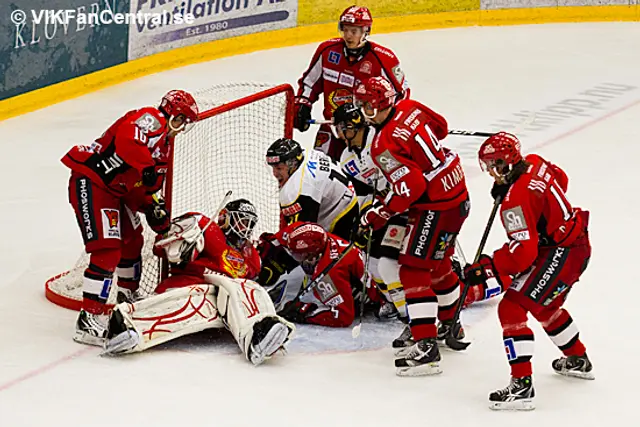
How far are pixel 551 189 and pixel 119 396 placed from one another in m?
2.03

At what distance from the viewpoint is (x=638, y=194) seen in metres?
8.72

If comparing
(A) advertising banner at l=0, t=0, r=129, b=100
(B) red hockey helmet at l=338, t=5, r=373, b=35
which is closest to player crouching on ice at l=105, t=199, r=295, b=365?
(B) red hockey helmet at l=338, t=5, r=373, b=35

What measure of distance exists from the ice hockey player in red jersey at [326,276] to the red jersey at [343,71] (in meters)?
1.47

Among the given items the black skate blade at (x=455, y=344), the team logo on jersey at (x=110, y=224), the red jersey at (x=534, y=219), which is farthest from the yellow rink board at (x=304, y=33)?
the red jersey at (x=534, y=219)

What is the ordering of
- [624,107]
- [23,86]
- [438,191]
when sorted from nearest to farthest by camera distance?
[438,191]
[23,86]
[624,107]

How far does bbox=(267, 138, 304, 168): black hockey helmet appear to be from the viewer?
6.23m

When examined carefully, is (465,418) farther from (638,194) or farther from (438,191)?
(638,194)

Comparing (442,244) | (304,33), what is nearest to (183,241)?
(442,244)

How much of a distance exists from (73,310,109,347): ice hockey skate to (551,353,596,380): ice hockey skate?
2110 millimetres

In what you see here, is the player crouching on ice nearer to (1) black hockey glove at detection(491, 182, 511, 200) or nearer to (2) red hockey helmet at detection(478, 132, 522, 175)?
(1) black hockey glove at detection(491, 182, 511, 200)

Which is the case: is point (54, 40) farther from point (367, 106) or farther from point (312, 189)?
point (367, 106)

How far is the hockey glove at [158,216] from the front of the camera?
6074 mm

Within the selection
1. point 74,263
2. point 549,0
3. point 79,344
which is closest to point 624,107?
point 549,0

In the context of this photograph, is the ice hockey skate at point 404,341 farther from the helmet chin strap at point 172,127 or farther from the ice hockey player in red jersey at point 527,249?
the helmet chin strap at point 172,127
